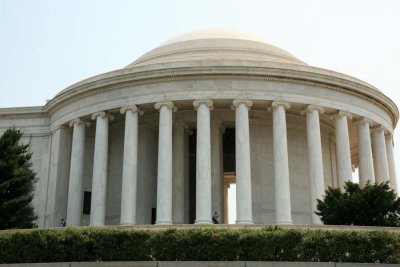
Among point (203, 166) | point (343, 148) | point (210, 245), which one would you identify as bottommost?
point (210, 245)

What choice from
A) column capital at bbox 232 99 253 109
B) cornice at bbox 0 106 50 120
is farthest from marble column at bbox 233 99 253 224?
cornice at bbox 0 106 50 120

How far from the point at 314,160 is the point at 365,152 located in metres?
6.72

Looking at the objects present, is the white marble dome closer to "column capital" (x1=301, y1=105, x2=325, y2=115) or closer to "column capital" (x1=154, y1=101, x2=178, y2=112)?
"column capital" (x1=301, y1=105, x2=325, y2=115)

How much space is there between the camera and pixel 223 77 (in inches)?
1837

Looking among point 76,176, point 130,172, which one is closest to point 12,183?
point 76,176

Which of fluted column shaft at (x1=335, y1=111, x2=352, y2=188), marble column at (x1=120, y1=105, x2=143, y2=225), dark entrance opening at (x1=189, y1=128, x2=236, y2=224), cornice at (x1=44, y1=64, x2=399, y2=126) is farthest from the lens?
dark entrance opening at (x1=189, y1=128, x2=236, y2=224)

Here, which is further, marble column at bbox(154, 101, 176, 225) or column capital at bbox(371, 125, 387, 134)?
column capital at bbox(371, 125, 387, 134)

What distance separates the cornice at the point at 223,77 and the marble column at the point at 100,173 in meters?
2.78

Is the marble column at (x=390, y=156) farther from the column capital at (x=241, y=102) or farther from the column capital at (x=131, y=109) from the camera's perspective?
the column capital at (x=131, y=109)

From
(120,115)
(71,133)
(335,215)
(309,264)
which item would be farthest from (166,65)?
(309,264)

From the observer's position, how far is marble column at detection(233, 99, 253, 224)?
43750 mm

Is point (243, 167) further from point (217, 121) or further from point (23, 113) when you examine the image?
point (23, 113)

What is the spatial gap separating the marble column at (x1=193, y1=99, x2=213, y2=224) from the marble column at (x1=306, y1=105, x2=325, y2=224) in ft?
28.8

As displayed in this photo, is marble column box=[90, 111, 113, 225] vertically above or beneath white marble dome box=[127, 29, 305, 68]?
Result: beneath
